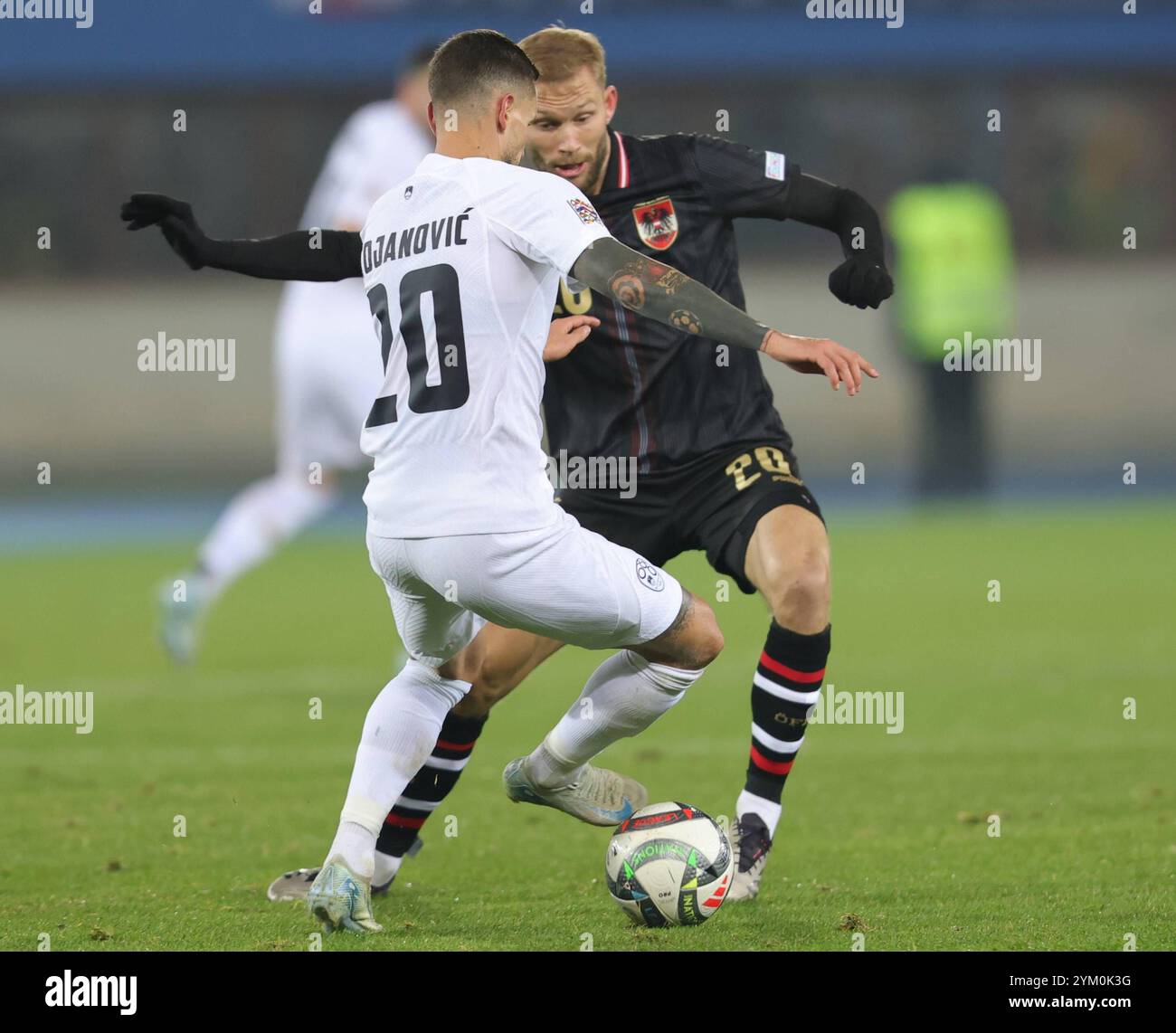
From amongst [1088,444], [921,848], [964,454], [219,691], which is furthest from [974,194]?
[921,848]

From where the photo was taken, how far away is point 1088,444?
2100 centimetres

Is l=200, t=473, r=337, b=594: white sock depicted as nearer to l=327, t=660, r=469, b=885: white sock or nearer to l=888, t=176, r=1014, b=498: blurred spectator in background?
l=327, t=660, r=469, b=885: white sock

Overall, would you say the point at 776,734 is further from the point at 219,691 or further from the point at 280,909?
the point at 219,691

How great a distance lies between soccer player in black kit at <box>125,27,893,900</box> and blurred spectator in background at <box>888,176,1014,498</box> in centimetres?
1301

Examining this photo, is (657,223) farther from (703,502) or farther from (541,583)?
(541,583)

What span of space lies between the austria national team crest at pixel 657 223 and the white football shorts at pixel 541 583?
4.05 feet

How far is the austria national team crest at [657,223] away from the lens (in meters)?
5.46

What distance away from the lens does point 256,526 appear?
9.27 meters

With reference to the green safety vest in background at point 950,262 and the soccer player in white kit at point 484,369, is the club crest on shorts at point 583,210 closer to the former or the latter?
the soccer player in white kit at point 484,369

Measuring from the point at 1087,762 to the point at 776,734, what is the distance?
2.38 m

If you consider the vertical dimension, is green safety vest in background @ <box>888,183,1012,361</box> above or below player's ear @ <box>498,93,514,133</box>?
above

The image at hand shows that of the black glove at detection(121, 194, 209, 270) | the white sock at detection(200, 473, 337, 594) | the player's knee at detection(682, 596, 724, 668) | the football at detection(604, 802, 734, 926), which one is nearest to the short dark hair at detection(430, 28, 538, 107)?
the black glove at detection(121, 194, 209, 270)

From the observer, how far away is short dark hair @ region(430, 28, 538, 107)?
173 inches

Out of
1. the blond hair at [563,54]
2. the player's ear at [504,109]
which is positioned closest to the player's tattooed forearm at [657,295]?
the player's ear at [504,109]
